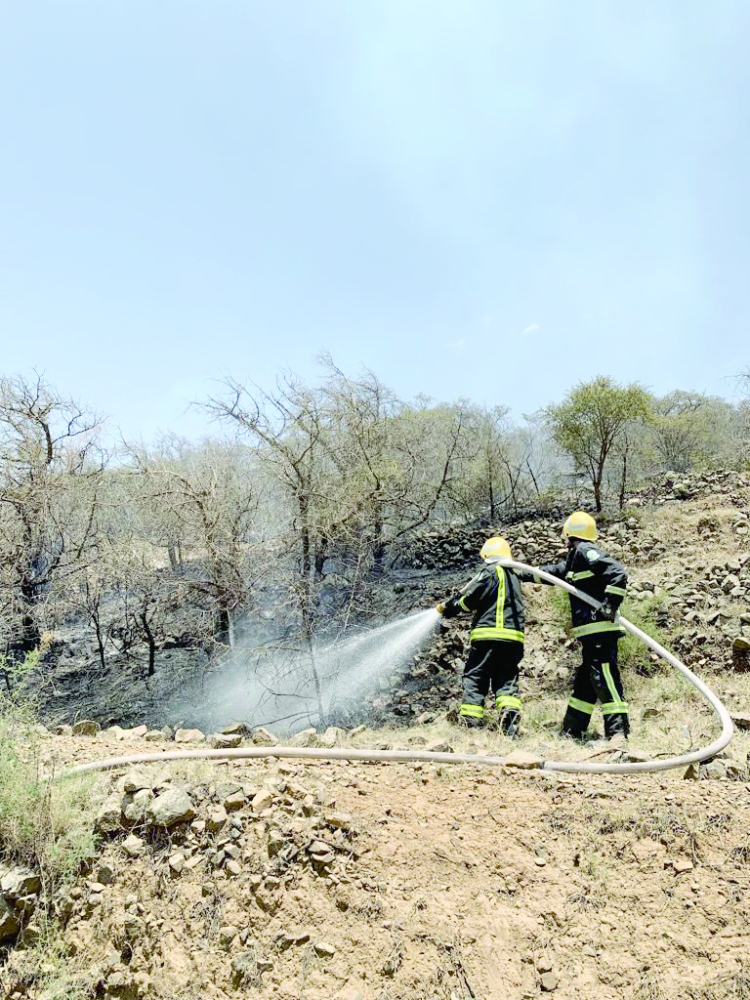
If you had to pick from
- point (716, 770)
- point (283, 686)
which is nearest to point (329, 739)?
point (716, 770)

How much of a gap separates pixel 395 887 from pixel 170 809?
108 centimetres

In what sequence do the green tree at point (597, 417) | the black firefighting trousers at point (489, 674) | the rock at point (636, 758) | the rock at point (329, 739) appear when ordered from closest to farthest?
1. the rock at point (636, 758)
2. the rock at point (329, 739)
3. the black firefighting trousers at point (489, 674)
4. the green tree at point (597, 417)

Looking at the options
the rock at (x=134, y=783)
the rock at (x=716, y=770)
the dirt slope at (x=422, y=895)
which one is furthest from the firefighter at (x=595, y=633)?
the rock at (x=134, y=783)

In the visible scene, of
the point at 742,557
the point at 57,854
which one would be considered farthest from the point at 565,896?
the point at 742,557

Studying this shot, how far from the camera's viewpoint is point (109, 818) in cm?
264

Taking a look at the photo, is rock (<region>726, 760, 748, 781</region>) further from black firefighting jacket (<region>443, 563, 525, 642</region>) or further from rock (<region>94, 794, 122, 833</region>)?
rock (<region>94, 794, 122, 833</region>)

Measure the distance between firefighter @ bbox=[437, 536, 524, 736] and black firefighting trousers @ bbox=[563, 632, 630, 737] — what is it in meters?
0.50

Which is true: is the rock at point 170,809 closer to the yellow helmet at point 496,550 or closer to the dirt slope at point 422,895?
the dirt slope at point 422,895

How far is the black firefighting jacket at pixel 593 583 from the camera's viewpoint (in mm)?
4566

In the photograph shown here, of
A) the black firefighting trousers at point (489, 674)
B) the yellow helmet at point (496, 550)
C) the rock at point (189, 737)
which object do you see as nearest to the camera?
the rock at point (189, 737)

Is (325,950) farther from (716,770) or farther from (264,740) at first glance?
(716,770)

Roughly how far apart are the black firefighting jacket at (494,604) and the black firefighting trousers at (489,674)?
78 millimetres

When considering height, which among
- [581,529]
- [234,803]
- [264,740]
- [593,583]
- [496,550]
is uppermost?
[581,529]

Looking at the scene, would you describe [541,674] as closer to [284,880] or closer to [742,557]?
[742,557]
